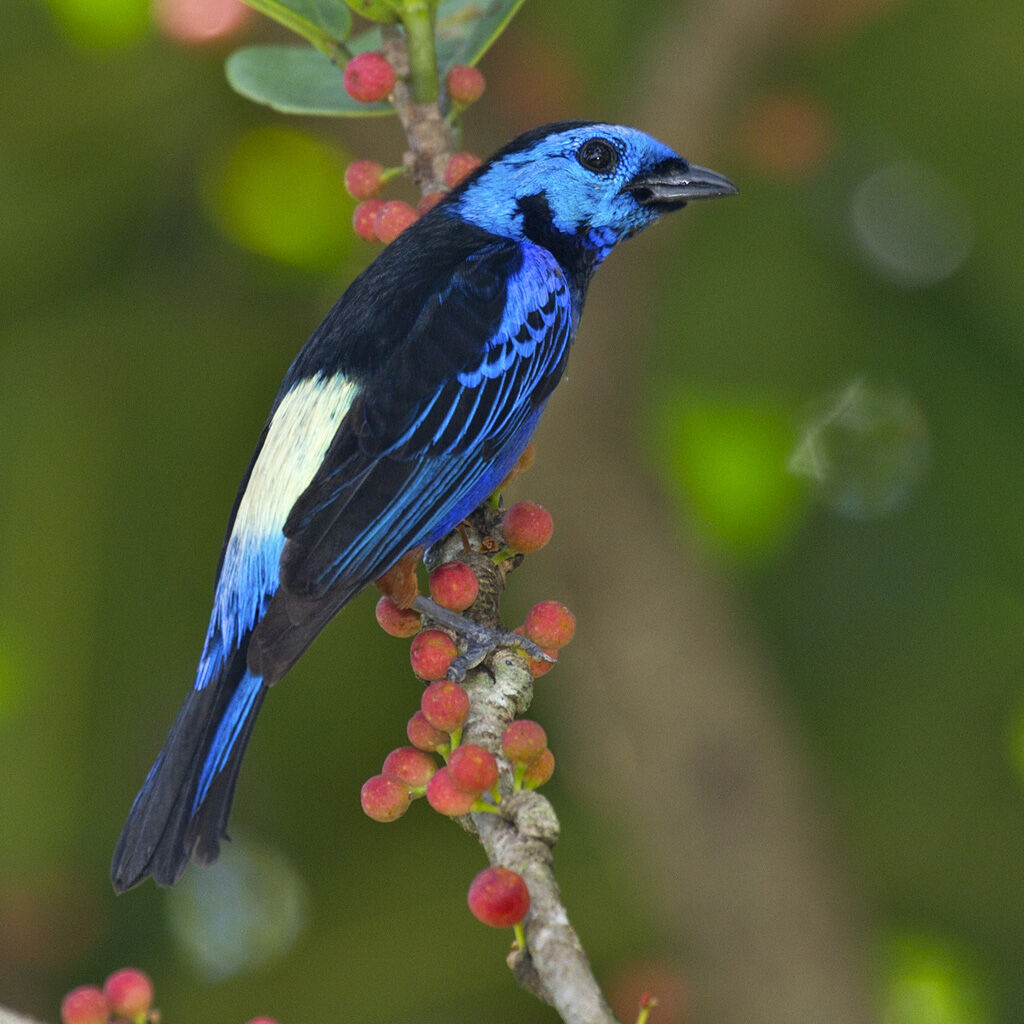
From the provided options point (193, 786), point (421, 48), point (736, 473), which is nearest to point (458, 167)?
point (421, 48)

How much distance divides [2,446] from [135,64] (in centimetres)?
159

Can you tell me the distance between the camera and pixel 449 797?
206 cm

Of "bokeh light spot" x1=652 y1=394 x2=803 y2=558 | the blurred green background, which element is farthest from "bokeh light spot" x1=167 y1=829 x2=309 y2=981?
"bokeh light spot" x1=652 y1=394 x2=803 y2=558

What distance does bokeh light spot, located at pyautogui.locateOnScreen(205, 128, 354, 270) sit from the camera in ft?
19.0

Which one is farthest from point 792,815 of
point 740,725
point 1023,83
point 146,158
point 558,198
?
point 146,158

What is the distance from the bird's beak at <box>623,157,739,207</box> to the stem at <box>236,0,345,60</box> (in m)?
0.87

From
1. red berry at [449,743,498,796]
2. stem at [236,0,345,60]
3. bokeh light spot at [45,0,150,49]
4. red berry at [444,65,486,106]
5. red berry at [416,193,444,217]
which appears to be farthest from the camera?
bokeh light spot at [45,0,150,49]

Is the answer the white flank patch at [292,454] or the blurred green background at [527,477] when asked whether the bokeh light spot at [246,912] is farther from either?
the white flank patch at [292,454]

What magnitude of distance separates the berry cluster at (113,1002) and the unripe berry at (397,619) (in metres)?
0.78

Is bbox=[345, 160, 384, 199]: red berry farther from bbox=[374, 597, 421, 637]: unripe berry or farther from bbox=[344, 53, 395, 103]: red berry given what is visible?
bbox=[374, 597, 421, 637]: unripe berry

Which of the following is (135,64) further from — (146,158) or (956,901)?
(956,901)

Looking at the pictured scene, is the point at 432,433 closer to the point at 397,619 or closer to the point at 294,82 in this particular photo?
the point at 397,619

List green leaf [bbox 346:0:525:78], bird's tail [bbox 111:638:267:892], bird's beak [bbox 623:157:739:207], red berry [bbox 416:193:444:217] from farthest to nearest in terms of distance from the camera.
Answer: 1. bird's beak [bbox 623:157:739:207]
2. red berry [bbox 416:193:444:217]
3. green leaf [bbox 346:0:525:78]
4. bird's tail [bbox 111:638:267:892]

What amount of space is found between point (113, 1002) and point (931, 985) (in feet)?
11.7
